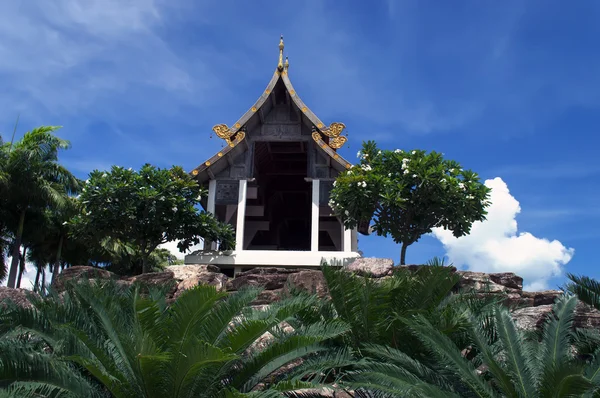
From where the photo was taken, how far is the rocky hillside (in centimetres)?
959

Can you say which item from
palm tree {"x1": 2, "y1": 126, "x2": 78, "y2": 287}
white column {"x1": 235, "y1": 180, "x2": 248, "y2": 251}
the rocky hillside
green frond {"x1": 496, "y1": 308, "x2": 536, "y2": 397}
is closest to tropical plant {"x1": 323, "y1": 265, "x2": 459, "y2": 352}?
green frond {"x1": 496, "y1": 308, "x2": 536, "y2": 397}

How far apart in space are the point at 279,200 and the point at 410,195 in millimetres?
14278

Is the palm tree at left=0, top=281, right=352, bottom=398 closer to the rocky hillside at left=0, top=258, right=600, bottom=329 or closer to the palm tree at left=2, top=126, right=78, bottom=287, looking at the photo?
the rocky hillside at left=0, top=258, right=600, bottom=329

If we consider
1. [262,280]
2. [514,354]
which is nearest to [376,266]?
[262,280]

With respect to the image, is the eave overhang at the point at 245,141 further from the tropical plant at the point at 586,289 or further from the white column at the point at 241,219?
the tropical plant at the point at 586,289

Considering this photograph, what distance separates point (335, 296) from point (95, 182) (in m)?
9.67

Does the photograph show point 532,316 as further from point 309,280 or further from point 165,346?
point 165,346

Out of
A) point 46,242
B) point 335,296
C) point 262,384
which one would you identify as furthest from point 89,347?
point 46,242

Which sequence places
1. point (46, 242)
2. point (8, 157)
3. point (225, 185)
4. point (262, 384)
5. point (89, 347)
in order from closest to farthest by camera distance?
1. point (89, 347)
2. point (262, 384)
3. point (225, 185)
4. point (8, 157)
5. point (46, 242)

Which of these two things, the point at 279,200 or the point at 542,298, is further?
the point at 279,200

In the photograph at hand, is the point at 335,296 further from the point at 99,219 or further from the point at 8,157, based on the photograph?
the point at 8,157

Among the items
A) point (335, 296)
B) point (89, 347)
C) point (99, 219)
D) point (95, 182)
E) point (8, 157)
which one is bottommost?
point (89, 347)

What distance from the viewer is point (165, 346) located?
6555mm

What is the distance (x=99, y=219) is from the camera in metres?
15.0
